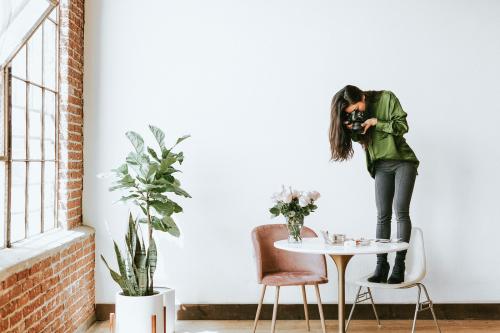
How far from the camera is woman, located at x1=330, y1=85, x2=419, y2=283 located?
436cm

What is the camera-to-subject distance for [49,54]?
4.64 metres

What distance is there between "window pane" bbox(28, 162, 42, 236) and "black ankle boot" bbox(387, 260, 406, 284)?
2.75m

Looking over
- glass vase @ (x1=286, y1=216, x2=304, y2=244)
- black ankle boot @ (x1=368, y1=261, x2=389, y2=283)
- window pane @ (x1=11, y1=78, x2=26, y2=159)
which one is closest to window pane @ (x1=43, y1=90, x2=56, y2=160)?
window pane @ (x1=11, y1=78, x2=26, y2=159)

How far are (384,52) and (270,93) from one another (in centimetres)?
112

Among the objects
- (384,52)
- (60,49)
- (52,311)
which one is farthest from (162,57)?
(52,311)

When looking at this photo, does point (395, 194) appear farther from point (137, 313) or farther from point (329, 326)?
point (137, 313)

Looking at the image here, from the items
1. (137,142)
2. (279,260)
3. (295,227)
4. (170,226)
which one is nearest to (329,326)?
(279,260)

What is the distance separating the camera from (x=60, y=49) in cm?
479

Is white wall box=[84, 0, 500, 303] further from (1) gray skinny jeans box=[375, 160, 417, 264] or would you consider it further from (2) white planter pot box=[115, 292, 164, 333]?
(2) white planter pot box=[115, 292, 164, 333]

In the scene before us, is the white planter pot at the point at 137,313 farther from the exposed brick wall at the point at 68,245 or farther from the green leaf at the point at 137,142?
the green leaf at the point at 137,142

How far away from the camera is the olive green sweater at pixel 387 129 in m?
4.34

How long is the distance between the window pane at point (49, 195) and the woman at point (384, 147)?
2.30 metres

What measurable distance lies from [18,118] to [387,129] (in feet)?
8.88

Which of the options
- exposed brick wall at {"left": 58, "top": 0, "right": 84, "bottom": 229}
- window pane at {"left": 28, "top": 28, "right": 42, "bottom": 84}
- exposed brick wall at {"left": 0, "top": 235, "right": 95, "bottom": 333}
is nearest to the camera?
exposed brick wall at {"left": 0, "top": 235, "right": 95, "bottom": 333}
